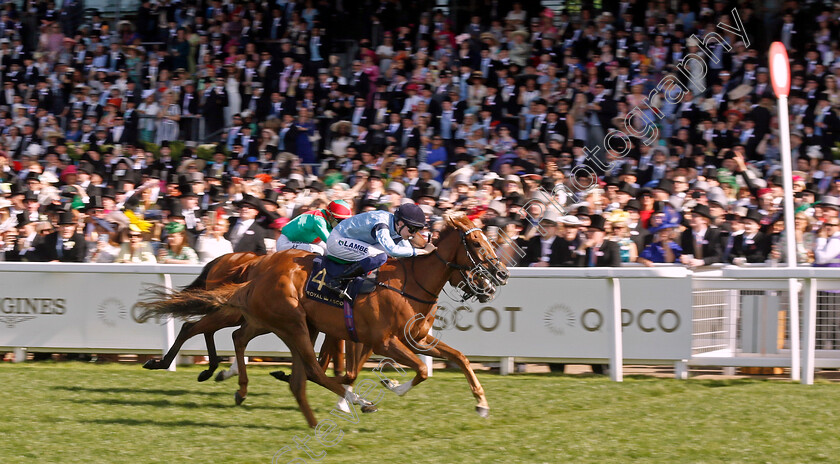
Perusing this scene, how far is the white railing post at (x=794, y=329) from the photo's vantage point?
8.29 meters

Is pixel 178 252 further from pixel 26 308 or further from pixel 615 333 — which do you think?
pixel 615 333

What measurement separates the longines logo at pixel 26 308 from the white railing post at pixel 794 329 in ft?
22.2

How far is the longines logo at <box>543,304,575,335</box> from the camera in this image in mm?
8805

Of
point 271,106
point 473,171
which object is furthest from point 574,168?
point 271,106

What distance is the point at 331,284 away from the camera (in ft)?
23.2

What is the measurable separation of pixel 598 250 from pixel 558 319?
3.01 feet

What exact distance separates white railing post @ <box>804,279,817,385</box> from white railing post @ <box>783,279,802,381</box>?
0.07 meters

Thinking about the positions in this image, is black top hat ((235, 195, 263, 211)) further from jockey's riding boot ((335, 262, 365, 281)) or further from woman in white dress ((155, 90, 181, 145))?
woman in white dress ((155, 90, 181, 145))

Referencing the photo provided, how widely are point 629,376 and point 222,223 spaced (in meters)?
4.29

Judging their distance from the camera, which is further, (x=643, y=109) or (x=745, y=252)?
(x=643, y=109)

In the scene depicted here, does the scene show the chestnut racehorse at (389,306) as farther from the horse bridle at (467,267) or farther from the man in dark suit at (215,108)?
the man in dark suit at (215,108)

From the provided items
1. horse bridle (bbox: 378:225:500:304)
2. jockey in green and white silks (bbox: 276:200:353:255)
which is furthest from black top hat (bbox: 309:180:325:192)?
horse bridle (bbox: 378:225:500:304)

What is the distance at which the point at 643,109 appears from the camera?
12.4 meters

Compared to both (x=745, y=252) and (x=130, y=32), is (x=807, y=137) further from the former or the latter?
(x=130, y=32)
